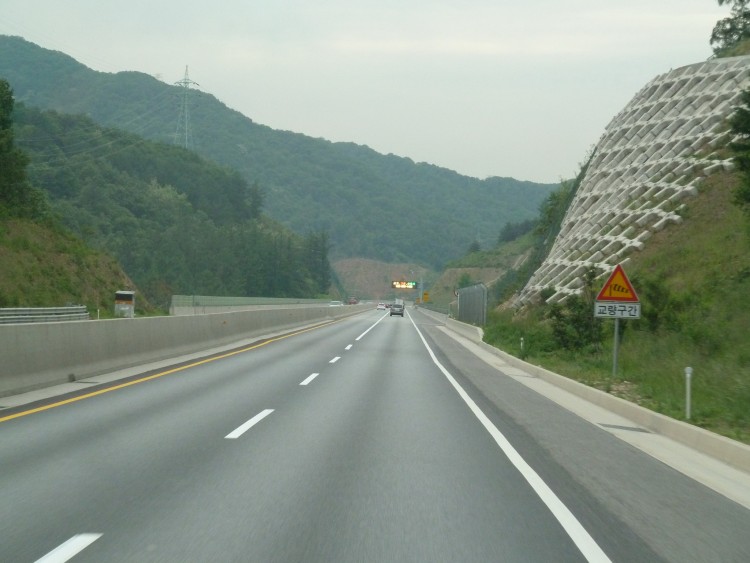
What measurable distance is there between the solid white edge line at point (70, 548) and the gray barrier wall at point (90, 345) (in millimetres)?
8415

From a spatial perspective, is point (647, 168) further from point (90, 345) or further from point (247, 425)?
point (247, 425)

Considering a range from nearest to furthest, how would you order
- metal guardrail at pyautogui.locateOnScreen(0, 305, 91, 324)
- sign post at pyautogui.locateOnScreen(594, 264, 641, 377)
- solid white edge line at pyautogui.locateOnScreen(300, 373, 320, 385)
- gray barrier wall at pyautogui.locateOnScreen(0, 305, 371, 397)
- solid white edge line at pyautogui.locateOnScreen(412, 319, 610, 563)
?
1. solid white edge line at pyautogui.locateOnScreen(412, 319, 610, 563)
2. gray barrier wall at pyautogui.locateOnScreen(0, 305, 371, 397)
3. sign post at pyautogui.locateOnScreen(594, 264, 641, 377)
4. solid white edge line at pyautogui.locateOnScreen(300, 373, 320, 385)
5. metal guardrail at pyautogui.locateOnScreen(0, 305, 91, 324)

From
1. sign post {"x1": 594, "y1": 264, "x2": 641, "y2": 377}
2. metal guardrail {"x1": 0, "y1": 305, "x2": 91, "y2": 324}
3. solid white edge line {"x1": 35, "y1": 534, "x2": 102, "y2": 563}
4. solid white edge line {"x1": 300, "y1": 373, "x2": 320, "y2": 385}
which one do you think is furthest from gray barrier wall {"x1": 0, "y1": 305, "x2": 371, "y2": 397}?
metal guardrail {"x1": 0, "y1": 305, "x2": 91, "y2": 324}

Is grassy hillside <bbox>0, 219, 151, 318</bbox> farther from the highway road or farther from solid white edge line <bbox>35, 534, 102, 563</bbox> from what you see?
solid white edge line <bbox>35, 534, 102, 563</bbox>

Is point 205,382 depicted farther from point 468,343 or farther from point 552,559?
point 468,343

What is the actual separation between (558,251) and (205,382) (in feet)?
113

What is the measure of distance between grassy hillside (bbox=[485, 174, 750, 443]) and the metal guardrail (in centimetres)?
2266

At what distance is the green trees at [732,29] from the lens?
61.8 metres

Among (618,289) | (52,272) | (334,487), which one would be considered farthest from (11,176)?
(334,487)

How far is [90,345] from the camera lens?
1738 centimetres

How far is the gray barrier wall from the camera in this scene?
1414 centimetres

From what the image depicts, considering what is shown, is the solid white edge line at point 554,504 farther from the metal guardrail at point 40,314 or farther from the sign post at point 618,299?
the metal guardrail at point 40,314

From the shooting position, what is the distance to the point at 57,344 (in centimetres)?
1578

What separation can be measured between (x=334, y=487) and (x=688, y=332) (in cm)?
1541
